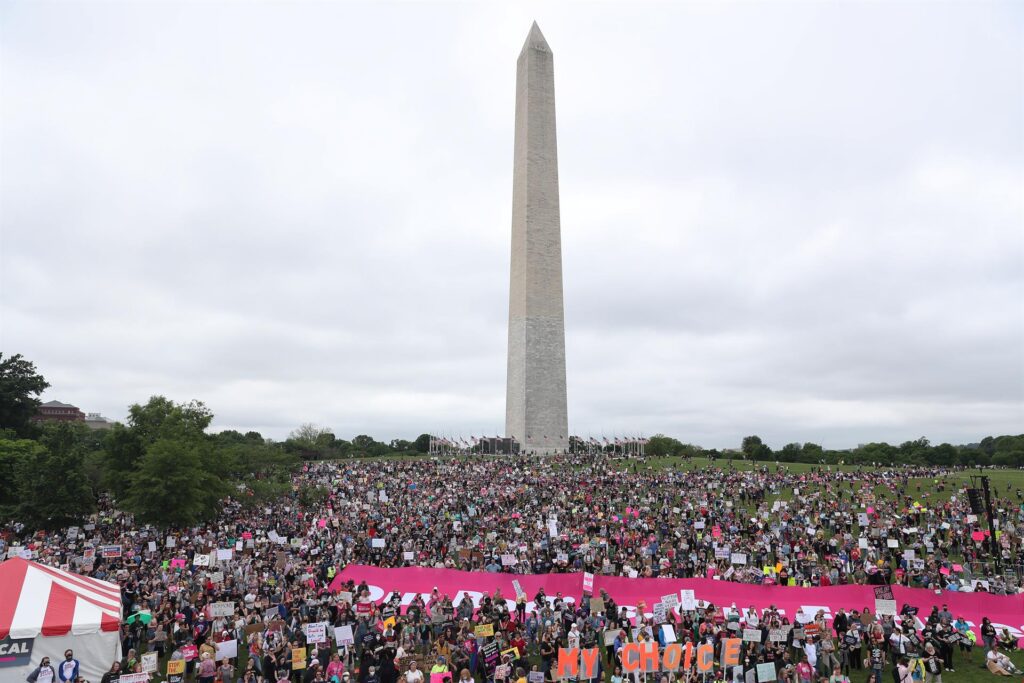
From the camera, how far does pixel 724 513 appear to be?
3650cm

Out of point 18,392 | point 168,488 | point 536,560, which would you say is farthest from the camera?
point 18,392

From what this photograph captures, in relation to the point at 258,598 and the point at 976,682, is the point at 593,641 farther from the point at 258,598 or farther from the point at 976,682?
the point at 258,598

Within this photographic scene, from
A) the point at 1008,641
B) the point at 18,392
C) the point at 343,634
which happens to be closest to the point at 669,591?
the point at 1008,641

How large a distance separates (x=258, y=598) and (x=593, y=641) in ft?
36.0

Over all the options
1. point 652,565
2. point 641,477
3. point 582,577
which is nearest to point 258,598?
point 582,577

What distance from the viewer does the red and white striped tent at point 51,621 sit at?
15789 mm

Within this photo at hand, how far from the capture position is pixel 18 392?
65.5 m

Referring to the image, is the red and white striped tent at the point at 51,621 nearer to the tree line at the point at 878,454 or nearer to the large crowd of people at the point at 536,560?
the large crowd of people at the point at 536,560

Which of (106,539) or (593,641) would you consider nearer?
(593,641)

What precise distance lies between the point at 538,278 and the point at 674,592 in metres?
46.9

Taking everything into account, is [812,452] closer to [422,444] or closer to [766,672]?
[422,444]

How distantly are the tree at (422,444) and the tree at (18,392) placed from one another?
55437mm

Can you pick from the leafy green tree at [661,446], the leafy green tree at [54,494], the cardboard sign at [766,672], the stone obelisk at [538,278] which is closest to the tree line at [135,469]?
the leafy green tree at [54,494]

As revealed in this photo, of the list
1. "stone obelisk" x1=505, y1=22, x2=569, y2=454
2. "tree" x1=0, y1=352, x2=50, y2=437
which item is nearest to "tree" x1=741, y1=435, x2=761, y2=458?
"stone obelisk" x1=505, y1=22, x2=569, y2=454
